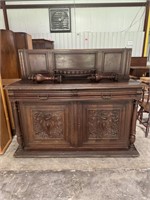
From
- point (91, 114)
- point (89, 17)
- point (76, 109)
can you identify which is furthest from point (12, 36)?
point (89, 17)

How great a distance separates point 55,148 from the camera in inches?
73.4

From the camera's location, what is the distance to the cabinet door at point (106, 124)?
65.5 inches

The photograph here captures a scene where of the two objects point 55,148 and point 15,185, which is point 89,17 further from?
point 15,185

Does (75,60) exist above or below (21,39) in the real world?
below

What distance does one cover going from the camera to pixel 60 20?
5.23 metres

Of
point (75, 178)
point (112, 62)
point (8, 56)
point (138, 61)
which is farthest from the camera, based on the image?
point (138, 61)

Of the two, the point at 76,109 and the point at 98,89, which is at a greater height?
the point at 98,89

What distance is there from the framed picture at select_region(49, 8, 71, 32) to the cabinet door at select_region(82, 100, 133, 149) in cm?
464

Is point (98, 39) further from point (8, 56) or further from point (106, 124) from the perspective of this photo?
point (106, 124)

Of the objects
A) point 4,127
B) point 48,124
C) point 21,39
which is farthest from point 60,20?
point 48,124

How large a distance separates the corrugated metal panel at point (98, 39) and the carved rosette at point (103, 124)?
4483 mm

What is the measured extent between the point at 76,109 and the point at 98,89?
35 centimetres

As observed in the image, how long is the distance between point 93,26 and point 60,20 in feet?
4.09

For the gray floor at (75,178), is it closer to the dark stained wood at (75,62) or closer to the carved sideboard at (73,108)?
the carved sideboard at (73,108)
